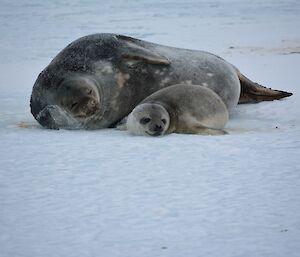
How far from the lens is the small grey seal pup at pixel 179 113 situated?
3.72m

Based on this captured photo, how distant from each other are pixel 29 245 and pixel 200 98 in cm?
232

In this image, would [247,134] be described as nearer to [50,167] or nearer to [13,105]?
A: [50,167]

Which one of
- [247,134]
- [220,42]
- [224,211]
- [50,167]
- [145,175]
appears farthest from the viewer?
[220,42]

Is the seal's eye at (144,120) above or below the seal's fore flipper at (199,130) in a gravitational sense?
above

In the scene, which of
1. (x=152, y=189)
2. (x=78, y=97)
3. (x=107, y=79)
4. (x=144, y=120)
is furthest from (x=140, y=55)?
(x=152, y=189)

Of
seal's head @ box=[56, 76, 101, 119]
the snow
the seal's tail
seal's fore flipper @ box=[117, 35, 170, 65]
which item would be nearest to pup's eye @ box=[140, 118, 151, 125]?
the snow

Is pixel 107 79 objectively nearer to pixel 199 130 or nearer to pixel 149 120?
pixel 149 120

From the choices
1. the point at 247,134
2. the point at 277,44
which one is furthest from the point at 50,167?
the point at 277,44

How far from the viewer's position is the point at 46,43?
10352mm

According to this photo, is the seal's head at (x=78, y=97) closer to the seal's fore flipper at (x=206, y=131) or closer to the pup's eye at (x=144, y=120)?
the pup's eye at (x=144, y=120)

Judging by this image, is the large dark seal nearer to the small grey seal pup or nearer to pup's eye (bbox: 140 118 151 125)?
the small grey seal pup

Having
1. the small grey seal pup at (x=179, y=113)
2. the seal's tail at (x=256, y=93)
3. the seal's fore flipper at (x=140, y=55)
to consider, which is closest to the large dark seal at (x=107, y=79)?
the seal's fore flipper at (x=140, y=55)

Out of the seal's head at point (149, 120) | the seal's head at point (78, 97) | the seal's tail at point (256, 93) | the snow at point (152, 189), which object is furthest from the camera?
the seal's tail at point (256, 93)

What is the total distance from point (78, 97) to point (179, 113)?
655 millimetres
